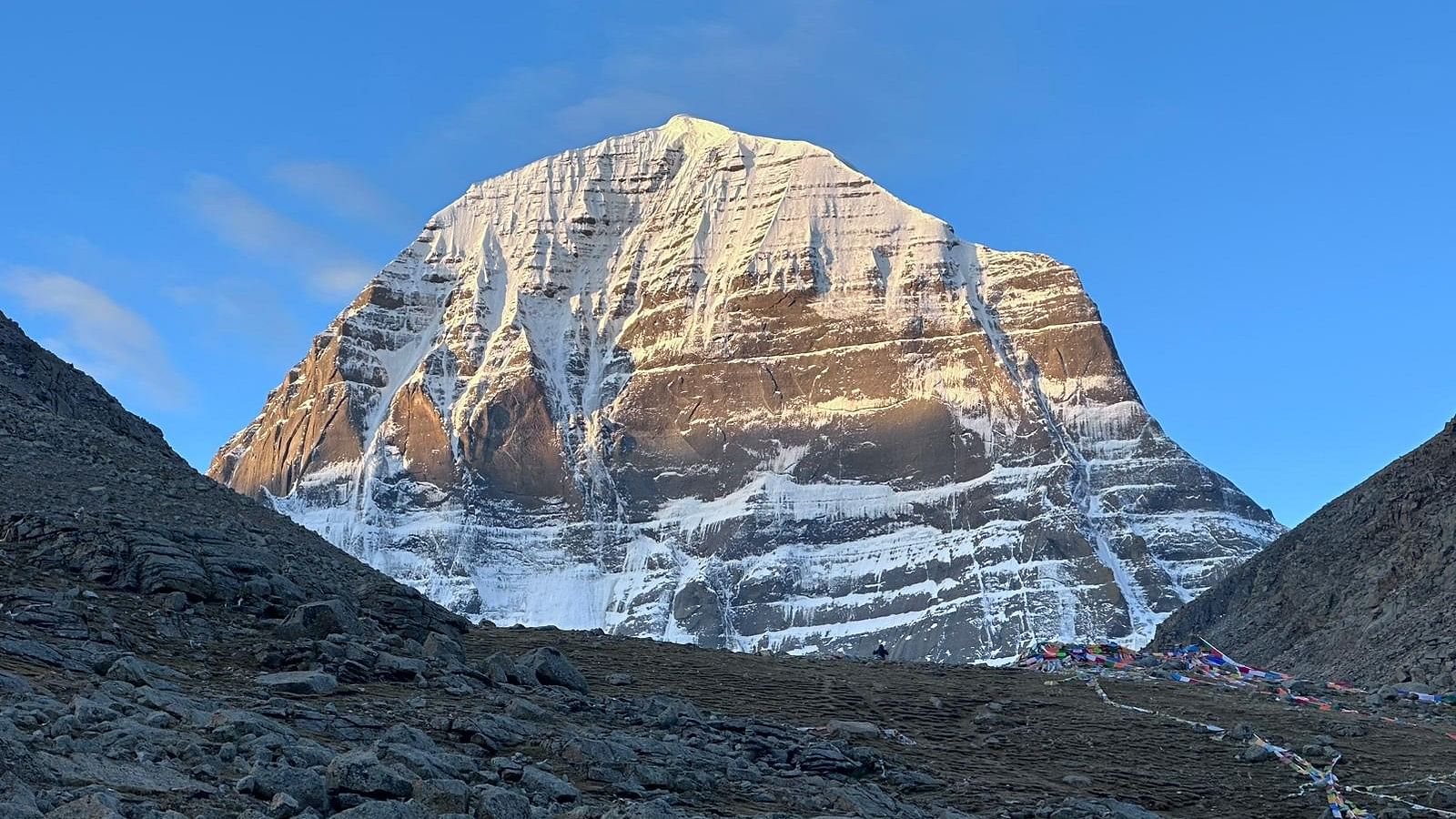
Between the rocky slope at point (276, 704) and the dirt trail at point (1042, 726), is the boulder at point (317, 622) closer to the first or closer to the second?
the rocky slope at point (276, 704)

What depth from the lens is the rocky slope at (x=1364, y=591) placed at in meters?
49.8

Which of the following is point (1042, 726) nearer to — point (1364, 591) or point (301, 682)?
point (301, 682)

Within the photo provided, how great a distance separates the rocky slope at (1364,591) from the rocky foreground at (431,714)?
1789 cm

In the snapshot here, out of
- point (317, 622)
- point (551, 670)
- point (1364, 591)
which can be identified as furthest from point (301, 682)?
point (1364, 591)

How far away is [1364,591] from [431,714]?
5065cm

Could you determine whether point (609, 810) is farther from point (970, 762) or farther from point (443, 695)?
point (970, 762)

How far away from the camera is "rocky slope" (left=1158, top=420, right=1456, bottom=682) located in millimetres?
49791

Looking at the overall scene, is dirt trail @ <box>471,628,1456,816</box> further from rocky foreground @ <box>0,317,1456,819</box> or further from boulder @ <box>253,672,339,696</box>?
boulder @ <box>253,672,339,696</box>

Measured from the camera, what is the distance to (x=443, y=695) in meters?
19.7

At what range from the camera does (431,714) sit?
58.8 feet

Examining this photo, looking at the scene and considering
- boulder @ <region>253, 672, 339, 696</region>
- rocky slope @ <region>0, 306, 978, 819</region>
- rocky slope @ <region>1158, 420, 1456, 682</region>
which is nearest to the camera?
rocky slope @ <region>0, 306, 978, 819</region>

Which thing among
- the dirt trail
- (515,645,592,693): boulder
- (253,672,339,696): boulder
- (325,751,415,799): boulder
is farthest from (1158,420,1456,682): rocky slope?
(325,751,415,799): boulder

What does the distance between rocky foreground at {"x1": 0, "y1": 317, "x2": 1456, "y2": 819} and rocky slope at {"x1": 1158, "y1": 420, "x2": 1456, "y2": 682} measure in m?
17.9

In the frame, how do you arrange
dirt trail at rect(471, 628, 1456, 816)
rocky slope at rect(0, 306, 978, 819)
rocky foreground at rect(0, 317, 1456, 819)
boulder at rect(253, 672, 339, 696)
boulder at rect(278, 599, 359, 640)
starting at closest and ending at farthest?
rocky slope at rect(0, 306, 978, 819)
rocky foreground at rect(0, 317, 1456, 819)
boulder at rect(253, 672, 339, 696)
dirt trail at rect(471, 628, 1456, 816)
boulder at rect(278, 599, 359, 640)
